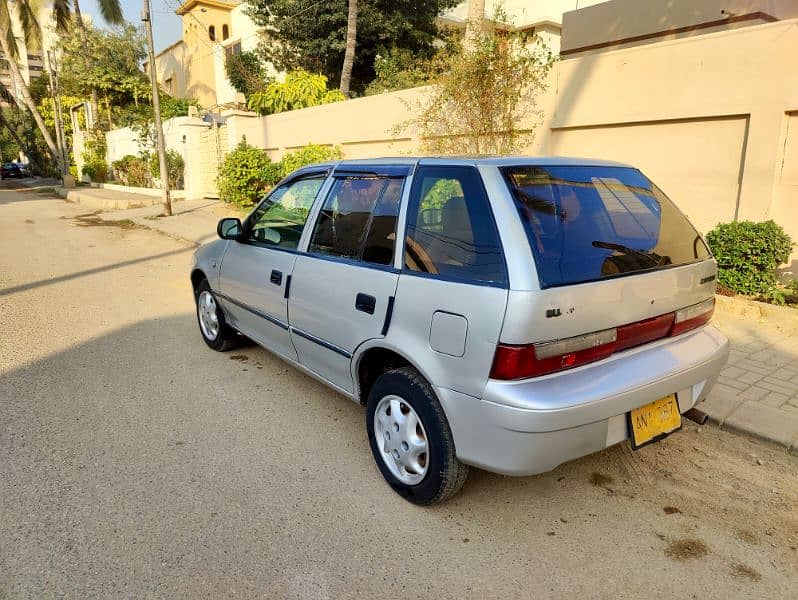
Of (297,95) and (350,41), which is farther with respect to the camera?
(350,41)

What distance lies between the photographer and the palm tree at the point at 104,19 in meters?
28.7

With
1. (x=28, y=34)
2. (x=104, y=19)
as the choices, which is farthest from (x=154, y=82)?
(x=28, y=34)

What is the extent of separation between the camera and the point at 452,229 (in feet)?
8.59

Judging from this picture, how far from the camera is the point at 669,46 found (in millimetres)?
6559

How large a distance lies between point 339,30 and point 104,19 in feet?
61.2

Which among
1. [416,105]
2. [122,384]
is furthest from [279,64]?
[122,384]

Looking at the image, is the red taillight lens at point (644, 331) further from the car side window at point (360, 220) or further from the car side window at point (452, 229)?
the car side window at point (360, 220)

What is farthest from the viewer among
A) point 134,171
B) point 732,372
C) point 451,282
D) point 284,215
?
point 134,171

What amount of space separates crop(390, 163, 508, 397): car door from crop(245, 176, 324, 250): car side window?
3.45 feet

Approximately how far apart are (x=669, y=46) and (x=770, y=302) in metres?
3.21

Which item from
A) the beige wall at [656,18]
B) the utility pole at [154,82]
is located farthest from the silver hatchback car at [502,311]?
the utility pole at [154,82]

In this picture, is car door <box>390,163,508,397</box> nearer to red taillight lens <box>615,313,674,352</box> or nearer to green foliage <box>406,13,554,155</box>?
red taillight lens <box>615,313,674,352</box>

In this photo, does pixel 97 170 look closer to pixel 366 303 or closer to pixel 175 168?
pixel 175 168

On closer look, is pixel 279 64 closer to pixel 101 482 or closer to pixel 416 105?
pixel 416 105
